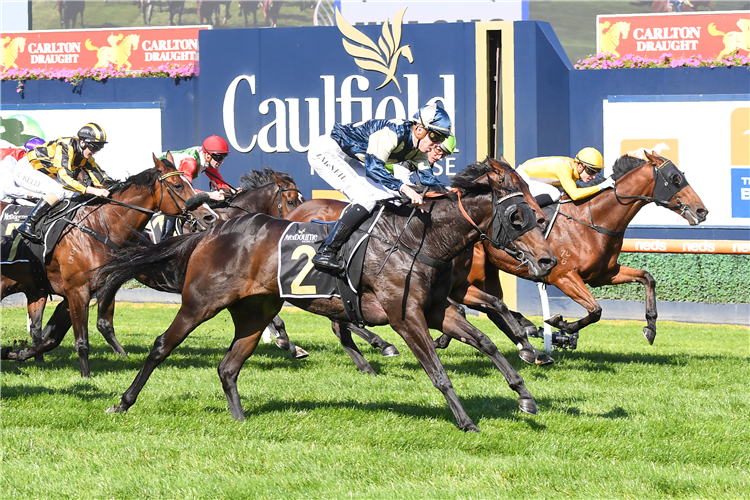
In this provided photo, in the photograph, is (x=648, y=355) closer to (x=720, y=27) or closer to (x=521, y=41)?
(x=521, y=41)

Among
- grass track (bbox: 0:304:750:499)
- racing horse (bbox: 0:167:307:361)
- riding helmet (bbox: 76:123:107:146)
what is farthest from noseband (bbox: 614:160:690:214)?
riding helmet (bbox: 76:123:107:146)

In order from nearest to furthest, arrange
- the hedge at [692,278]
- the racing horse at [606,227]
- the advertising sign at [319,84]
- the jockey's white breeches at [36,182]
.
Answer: the jockey's white breeches at [36,182], the racing horse at [606,227], the hedge at [692,278], the advertising sign at [319,84]

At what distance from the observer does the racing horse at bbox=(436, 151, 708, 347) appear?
8.34 meters

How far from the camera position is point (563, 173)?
8641mm

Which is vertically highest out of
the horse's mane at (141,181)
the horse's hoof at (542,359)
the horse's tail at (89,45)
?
the horse's tail at (89,45)

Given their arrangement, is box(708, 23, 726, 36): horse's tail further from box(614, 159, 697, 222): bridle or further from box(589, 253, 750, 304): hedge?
box(614, 159, 697, 222): bridle

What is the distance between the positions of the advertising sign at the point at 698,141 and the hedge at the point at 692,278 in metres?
1.07

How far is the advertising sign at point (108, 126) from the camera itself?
1596 centimetres

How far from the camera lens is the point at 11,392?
6496 millimetres

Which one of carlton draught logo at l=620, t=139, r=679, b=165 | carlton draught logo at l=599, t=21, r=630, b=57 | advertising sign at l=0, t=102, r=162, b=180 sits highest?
carlton draught logo at l=599, t=21, r=630, b=57

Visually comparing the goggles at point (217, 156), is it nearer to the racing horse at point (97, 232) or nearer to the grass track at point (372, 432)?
the racing horse at point (97, 232)

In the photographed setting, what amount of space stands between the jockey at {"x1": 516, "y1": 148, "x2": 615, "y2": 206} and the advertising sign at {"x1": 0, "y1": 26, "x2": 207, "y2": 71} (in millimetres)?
17535

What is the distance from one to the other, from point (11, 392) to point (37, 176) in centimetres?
237

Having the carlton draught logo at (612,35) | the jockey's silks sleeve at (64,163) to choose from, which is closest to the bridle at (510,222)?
the jockey's silks sleeve at (64,163)
